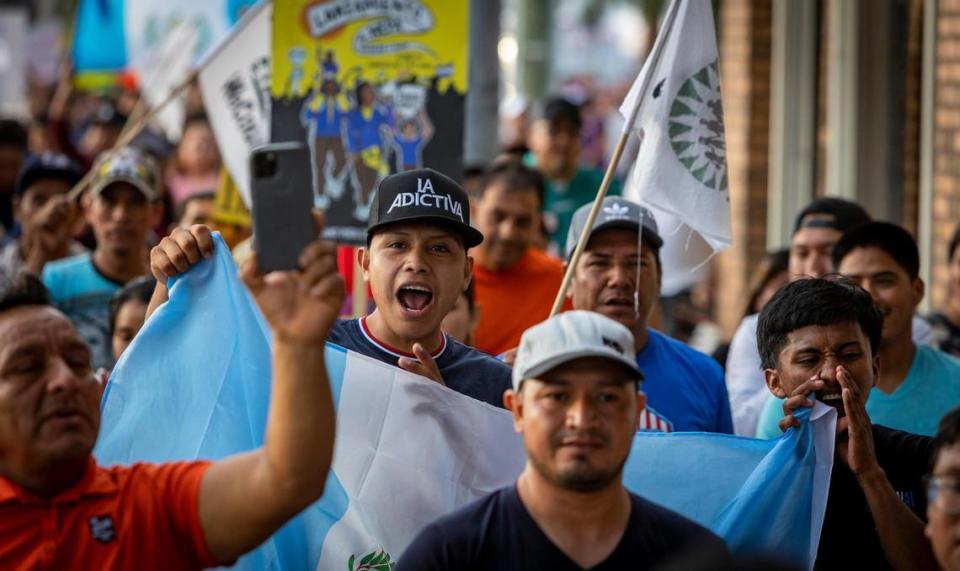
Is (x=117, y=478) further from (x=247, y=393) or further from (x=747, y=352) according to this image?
(x=747, y=352)

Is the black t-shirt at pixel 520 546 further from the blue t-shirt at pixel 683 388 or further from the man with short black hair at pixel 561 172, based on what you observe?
the man with short black hair at pixel 561 172

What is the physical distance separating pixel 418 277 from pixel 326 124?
300 centimetres

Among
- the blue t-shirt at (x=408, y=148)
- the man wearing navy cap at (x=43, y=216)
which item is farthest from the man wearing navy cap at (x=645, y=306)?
the man wearing navy cap at (x=43, y=216)

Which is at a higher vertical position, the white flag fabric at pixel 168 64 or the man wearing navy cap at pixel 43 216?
the white flag fabric at pixel 168 64

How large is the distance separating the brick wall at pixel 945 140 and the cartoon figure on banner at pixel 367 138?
3052 mm

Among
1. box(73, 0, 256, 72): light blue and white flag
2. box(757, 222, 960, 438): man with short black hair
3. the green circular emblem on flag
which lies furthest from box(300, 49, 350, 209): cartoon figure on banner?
box(73, 0, 256, 72): light blue and white flag

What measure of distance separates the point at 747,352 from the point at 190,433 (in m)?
3.13

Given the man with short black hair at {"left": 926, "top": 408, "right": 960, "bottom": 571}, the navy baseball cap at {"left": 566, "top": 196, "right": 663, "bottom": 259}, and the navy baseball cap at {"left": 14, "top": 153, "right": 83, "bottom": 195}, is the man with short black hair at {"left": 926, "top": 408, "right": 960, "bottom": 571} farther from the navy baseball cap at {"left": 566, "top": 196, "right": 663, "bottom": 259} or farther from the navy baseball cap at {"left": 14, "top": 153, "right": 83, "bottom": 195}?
the navy baseball cap at {"left": 14, "top": 153, "right": 83, "bottom": 195}

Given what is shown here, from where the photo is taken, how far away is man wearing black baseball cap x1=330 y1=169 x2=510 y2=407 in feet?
16.6

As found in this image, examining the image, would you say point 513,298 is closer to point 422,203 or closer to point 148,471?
point 422,203

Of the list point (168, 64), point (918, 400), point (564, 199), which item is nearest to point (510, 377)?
point (918, 400)

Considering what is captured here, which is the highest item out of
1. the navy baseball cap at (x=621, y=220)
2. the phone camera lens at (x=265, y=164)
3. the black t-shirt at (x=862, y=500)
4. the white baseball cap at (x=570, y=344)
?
the phone camera lens at (x=265, y=164)

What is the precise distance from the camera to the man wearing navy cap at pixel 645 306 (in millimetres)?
5805

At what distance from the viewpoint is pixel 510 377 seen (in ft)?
16.3
